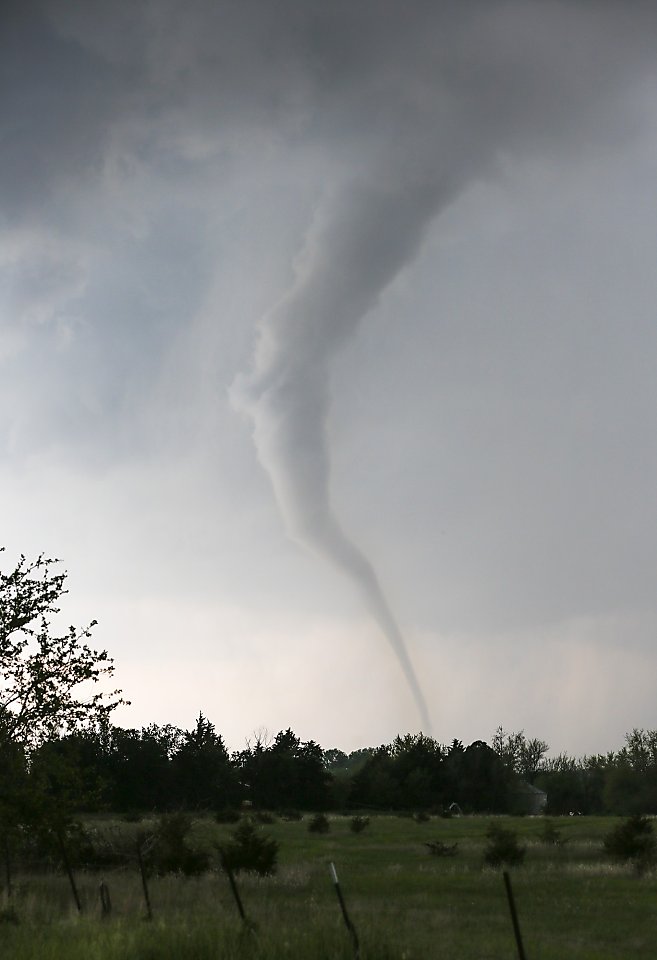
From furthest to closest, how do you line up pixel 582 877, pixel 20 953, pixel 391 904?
pixel 582 877 < pixel 391 904 < pixel 20 953

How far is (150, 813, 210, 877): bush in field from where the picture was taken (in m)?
32.9

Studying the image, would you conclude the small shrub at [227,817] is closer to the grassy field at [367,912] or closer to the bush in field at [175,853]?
the grassy field at [367,912]

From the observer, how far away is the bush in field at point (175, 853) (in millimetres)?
32938

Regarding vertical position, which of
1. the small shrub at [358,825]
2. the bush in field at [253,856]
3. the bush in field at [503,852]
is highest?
the bush in field at [253,856]

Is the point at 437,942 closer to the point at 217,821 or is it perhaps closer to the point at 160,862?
the point at 160,862

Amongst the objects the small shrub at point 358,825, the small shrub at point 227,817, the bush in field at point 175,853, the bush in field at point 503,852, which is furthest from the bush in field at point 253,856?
the small shrub at point 227,817

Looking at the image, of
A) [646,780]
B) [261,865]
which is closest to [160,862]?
[261,865]

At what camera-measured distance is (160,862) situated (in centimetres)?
3341

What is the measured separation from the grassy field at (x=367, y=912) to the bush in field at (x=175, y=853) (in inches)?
48.6

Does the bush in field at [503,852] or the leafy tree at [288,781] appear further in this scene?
the leafy tree at [288,781]

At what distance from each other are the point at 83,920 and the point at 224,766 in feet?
311

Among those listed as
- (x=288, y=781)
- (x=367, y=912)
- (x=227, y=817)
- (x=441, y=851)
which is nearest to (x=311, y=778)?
(x=288, y=781)

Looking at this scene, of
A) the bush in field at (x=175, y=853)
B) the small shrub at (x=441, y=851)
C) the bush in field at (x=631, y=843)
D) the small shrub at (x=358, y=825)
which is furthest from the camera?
the small shrub at (x=358, y=825)

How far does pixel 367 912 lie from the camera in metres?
21.7
